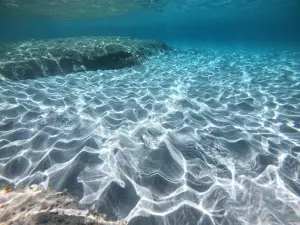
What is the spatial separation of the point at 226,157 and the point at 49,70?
10.6 metres

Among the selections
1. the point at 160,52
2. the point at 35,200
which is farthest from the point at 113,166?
the point at 160,52

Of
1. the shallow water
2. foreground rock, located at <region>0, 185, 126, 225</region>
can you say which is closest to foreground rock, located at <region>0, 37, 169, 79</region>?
the shallow water

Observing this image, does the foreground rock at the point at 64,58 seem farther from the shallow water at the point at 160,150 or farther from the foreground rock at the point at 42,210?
the foreground rock at the point at 42,210

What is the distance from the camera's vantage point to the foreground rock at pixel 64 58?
10057 millimetres

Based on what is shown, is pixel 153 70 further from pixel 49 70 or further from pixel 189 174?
pixel 189 174

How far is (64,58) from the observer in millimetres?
11789

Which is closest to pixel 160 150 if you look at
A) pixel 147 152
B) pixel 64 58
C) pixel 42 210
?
pixel 147 152

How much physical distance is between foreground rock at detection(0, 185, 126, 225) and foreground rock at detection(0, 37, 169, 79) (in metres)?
8.90

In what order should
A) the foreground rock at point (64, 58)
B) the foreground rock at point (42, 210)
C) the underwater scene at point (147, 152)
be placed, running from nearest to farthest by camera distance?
the foreground rock at point (42, 210) < the underwater scene at point (147, 152) < the foreground rock at point (64, 58)

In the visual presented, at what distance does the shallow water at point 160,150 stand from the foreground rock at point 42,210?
651 millimetres

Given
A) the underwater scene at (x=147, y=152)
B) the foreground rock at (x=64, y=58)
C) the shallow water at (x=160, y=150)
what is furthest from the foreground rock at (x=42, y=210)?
the foreground rock at (x=64, y=58)

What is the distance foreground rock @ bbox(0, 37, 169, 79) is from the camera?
33.0 ft

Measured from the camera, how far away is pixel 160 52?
18703 mm

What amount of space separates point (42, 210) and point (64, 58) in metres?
11.3
